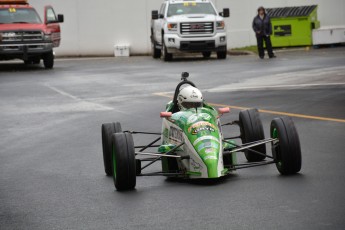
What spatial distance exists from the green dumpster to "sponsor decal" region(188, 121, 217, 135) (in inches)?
1142

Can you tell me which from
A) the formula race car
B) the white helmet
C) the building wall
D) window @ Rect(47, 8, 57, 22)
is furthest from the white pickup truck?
the white helmet

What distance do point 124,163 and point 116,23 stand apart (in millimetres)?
33360

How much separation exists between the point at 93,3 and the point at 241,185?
33696 millimetres

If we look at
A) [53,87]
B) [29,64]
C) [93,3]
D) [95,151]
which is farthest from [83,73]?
[95,151]

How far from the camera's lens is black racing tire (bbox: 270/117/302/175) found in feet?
32.4

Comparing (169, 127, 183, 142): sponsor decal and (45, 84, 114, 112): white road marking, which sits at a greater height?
(169, 127, 183, 142): sponsor decal

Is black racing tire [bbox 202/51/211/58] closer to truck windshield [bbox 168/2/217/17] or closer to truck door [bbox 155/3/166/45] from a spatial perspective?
truck door [bbox 155/3/166/45]

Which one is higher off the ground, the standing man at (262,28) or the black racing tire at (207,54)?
the standing man at (262,28)

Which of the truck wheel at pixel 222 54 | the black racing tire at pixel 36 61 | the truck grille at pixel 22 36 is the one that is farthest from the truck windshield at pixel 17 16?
the truck wheel at pixel 222 54

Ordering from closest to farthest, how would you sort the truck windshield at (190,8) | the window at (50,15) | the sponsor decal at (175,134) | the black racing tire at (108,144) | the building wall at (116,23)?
the sponsor decal at (175,134), the black racing tire at (108,144), the window at (50,15), the truck windshield at (190,8), the building wall at (116,23)

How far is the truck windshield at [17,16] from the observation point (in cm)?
3356

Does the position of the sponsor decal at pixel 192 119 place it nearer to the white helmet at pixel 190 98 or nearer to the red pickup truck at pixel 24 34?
the white helmet at pixel 190 98

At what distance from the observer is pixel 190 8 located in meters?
35.9

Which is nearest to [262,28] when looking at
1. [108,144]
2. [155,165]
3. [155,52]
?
[155,52]
